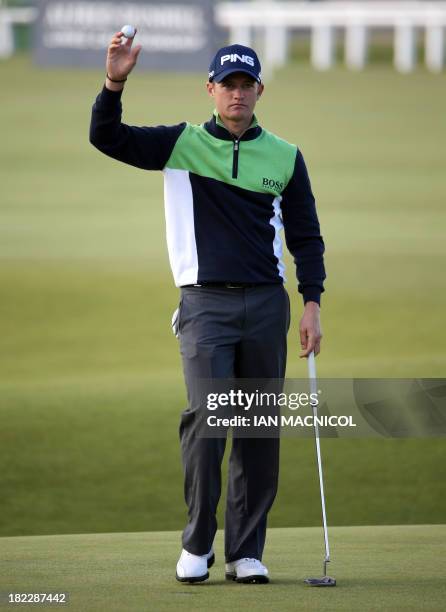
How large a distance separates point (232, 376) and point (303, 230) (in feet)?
1.48

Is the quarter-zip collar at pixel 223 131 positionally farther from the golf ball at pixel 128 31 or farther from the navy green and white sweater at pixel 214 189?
the golf ball at pixel 128 31

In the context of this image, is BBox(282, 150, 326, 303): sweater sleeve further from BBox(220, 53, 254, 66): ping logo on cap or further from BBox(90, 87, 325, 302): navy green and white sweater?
BBox(220, 53, 254, 66): ping logo on cap

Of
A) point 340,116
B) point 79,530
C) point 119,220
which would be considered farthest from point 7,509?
point 340,116

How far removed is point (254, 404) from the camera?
399 centimetres

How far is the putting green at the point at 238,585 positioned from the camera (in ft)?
12.0

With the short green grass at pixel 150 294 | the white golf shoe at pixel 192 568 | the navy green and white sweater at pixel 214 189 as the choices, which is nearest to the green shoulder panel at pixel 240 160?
the navy green and white sweater at pixel 214 189

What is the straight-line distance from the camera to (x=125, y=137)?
3.95m

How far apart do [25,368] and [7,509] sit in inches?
145

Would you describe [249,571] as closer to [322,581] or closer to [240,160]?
[322,581]

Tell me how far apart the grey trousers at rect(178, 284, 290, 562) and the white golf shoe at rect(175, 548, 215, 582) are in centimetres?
2

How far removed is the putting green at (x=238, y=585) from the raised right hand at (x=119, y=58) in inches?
49.4

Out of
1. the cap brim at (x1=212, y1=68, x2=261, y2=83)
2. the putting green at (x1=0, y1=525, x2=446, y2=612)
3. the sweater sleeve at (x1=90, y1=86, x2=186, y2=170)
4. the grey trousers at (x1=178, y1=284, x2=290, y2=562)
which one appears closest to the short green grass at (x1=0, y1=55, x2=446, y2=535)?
the putting green at (x1=0, y1=525, x2=446, y2=612)

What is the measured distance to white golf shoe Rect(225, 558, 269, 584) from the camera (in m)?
3.94


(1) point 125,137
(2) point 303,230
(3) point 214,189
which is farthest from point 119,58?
(2) point 303,230
